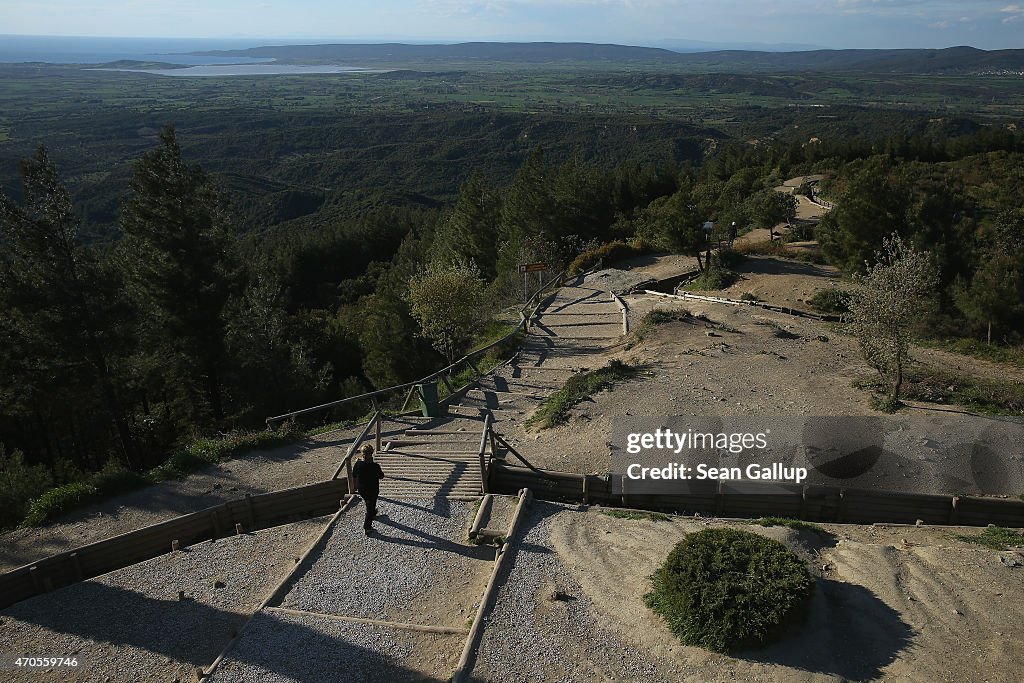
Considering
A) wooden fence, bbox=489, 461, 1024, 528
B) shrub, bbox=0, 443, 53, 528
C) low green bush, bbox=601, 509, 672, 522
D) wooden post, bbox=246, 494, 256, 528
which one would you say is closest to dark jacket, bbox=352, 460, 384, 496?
wooden fence, bbox=489, 461, 1024, 528

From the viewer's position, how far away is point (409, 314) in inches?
1051

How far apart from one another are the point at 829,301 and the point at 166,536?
2278 cm

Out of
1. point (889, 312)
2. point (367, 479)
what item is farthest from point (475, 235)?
point (367, 479)

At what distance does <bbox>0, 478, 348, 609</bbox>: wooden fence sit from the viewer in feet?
33.5

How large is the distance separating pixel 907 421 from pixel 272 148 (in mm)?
161883

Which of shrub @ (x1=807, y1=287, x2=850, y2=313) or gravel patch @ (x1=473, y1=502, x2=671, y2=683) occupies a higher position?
Result: gravel patch @ (x1=473, y1=502, x2=671, y2=683)

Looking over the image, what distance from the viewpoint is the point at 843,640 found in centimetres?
766

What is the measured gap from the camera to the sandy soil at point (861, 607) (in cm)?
729

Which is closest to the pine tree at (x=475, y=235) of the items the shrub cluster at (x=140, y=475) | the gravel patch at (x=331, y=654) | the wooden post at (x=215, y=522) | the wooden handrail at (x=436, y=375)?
the wooden handrail at (x=436, y=375)

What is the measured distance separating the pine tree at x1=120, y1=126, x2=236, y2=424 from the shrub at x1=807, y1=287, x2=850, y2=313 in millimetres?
20825

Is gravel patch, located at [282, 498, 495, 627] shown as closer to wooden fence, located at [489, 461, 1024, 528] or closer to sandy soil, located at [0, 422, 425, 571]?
wooden fence, located at [489, 461, 1024, 528]

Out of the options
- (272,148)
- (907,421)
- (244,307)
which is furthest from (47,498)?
(272,148)

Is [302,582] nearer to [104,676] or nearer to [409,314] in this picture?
[104,676]

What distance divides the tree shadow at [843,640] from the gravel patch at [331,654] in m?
3.67
